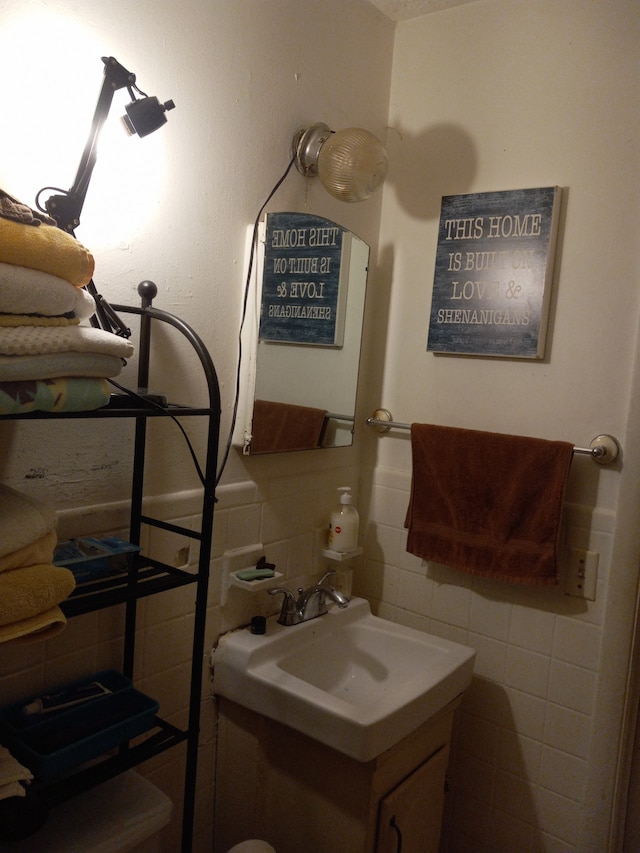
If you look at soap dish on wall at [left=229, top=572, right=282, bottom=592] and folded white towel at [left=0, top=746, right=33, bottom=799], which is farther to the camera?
soap dish on wall at [left=229, top=572, right=282, bottom=592]

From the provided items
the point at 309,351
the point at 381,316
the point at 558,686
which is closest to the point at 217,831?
the point at 558,686

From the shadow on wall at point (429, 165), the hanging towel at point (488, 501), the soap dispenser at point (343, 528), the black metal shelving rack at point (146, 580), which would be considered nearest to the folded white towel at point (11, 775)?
the black metal shelving rack at point (146, 580)

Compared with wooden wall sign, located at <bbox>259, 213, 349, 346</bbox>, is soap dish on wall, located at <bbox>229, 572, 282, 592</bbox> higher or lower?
lower

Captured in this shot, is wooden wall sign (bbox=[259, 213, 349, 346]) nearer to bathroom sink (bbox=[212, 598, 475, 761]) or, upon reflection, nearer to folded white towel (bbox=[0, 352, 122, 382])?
folded white towel (bbox=[0, 352, 122, 382])

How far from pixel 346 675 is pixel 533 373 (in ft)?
3.02

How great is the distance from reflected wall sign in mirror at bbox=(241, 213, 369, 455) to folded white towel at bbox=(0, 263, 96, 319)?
65cm

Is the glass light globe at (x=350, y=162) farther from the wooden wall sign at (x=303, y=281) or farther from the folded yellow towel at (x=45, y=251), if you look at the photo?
the folded yellow towel at (x=45, y=251)

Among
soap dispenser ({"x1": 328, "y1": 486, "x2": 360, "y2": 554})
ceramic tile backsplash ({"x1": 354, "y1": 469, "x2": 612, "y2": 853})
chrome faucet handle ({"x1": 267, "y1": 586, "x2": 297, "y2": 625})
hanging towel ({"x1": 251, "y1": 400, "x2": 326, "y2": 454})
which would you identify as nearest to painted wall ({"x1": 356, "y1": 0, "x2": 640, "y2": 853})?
ceramic tile backsplash ({"x1": 354, "y1": 469, "x2": 612, "y2": 853})

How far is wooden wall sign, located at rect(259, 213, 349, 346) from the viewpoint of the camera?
1424mm

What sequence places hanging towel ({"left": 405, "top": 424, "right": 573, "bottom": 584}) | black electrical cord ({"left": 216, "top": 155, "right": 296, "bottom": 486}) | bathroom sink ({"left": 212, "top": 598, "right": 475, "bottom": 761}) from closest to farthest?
bathroom sink ({"left": 212, "top": 598, "right": 475, "bottom": 761}) → black electrical cord ({"left": 216, "top": 155, "right": 296, "bottom": 486}) → hanging towel ({"left": 405, "top": 424, "right": 573, "bottom": 584})

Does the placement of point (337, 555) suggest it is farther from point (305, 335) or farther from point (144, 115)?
point (144, 115)

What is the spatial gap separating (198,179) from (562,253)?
0.90 meters

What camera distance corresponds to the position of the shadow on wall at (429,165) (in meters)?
1.67

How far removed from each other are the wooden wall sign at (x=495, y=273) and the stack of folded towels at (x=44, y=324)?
108cm
